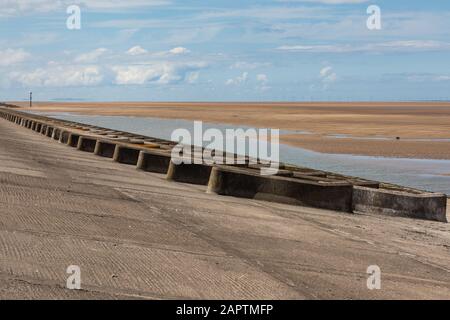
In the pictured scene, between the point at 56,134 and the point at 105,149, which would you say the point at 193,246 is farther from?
the point at 56,134

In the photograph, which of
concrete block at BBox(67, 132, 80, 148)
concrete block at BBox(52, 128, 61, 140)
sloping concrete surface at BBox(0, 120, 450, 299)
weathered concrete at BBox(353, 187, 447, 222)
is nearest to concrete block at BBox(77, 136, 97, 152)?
concrete block at BBox(67, 132, 80, 148)

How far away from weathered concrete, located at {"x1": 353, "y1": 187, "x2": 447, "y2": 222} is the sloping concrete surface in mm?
442

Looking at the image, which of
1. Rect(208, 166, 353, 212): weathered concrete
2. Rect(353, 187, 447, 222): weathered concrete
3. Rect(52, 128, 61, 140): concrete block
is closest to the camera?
Rect(208, 166, 353, 212): weathered concrete

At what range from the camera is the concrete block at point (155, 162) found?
630 inches

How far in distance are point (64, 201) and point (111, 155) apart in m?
11.3

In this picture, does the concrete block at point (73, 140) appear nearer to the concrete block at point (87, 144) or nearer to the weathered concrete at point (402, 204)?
the concrete block at point (87, 144)

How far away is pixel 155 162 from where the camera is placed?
16.1m

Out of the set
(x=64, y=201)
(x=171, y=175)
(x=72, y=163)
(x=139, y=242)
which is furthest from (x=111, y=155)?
(x=139, y=242)

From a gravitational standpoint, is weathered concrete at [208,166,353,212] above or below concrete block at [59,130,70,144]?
below

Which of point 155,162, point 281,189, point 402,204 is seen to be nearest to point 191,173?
point 155,162

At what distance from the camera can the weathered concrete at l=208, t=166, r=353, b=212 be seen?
39.0 feet

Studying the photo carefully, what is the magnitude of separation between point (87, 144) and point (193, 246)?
15697 millimetres

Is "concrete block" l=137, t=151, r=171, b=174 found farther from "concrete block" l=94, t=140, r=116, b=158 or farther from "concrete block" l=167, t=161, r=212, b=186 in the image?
"concrete block" l=94, t=140, r=116, b=158

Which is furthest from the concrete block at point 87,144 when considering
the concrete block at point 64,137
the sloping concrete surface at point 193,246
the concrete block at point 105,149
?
the sloping concrete surface at point 193,246
